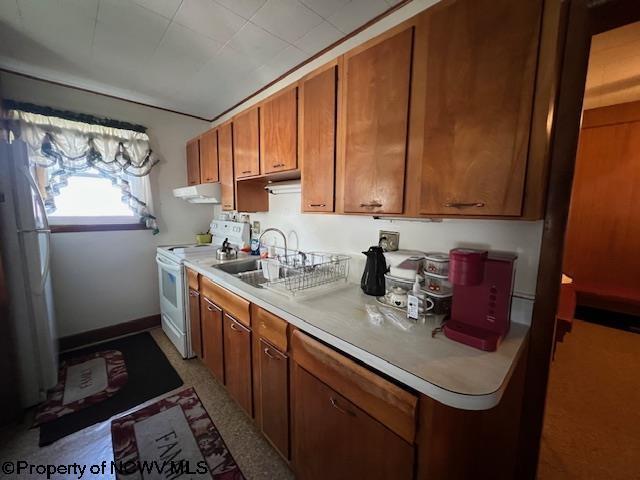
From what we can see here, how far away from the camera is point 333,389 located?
94cm

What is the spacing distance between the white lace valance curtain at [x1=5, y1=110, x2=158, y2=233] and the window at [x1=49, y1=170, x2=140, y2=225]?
77 mm

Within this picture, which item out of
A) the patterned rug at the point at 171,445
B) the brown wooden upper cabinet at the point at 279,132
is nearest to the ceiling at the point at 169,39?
the brown wooden upper cabinet at the point at 279,132

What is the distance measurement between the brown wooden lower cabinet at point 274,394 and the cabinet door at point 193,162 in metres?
2.27

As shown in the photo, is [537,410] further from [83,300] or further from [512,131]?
[83,300]

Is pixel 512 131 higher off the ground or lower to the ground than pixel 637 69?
lower

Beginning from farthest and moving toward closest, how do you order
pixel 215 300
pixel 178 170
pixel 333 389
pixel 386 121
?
pixel 178 170 < pixel 215 300 < pixel 386 121 < pixel 333 389

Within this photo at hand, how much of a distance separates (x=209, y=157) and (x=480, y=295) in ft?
8.64

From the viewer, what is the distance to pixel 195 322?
2078 millimetres

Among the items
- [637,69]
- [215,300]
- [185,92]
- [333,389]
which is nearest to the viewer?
[333,389]

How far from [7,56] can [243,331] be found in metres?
2.71

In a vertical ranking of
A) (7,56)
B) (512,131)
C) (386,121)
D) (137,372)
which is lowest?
(137,372)

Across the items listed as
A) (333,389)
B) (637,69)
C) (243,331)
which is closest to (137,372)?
(243,331)

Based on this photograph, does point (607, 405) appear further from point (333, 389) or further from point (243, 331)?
point (243, 331)

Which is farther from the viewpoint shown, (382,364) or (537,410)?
(537,410)
